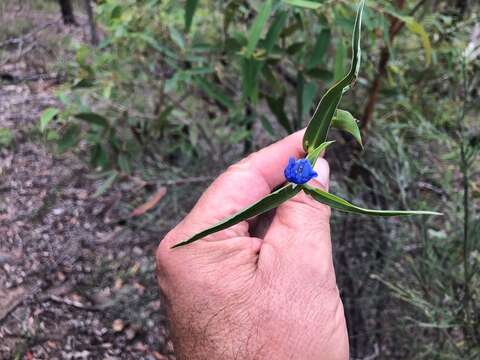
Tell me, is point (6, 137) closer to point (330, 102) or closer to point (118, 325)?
point (118, 325)

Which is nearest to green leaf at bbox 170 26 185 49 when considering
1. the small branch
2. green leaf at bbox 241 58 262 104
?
green leaf at bbox 241 58 262 104

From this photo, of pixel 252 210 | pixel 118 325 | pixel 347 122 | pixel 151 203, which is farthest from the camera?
pixel 118 325

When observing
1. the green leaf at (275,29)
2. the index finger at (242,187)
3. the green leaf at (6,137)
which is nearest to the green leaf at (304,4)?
the green leaf at (275,29)

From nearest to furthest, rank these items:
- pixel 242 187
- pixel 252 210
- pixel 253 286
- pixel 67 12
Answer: pixel 252 210 → pixel 253 286 → pixel 242 187 → pixel 67 12

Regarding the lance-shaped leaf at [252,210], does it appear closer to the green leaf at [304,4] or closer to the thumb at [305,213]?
the thumb at [305,213]

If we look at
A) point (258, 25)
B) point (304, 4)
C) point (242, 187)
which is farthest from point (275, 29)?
point (242, 187)

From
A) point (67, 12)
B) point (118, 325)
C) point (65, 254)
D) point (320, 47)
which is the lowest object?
point (118, 325)

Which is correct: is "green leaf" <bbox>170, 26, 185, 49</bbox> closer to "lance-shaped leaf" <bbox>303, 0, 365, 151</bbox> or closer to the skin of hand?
the skin of hand
